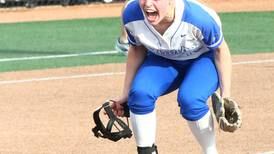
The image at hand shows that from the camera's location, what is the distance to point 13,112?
9.28m

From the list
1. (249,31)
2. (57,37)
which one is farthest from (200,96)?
(249,31)

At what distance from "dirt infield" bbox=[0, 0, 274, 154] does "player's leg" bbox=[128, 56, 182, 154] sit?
1281 millimetres

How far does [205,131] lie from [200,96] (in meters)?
0.35

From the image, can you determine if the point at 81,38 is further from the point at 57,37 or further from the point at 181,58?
the point at 181,58

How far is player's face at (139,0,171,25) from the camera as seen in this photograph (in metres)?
5.72

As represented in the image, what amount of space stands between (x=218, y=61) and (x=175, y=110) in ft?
10.5

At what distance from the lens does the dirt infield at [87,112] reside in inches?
298

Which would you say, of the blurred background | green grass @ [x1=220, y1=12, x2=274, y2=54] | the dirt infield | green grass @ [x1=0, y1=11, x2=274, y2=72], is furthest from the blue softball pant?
the blurred background

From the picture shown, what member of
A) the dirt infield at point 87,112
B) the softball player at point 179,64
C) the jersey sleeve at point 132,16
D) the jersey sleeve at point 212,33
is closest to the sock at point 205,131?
the softball player at point 179,64

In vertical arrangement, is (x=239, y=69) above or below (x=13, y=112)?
below

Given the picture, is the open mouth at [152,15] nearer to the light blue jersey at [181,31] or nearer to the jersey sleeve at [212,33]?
the light blue jersey at [181,31]

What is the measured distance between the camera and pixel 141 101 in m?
5.89

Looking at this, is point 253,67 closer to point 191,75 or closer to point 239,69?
point 239,69

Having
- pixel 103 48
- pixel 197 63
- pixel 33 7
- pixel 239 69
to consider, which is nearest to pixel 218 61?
pixel 197 63
